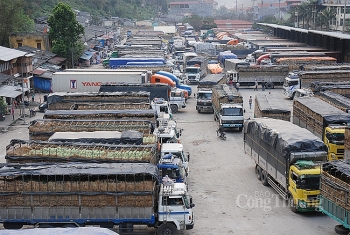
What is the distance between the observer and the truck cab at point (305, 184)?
18.0 meters

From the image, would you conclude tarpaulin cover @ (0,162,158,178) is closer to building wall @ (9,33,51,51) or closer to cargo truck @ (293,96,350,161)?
cargo truck @ (293,96,350,161)

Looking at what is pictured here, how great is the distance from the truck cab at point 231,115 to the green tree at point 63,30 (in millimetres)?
31608

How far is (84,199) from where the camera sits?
1659 centimetres

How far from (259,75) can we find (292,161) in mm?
31320

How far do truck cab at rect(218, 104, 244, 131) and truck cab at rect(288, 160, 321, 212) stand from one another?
43.2 ft

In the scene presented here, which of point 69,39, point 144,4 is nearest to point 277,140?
point 69,39

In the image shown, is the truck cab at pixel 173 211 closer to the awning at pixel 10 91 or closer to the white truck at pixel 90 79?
the awning at pixel 10 91

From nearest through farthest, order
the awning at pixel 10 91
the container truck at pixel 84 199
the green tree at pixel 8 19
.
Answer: the container truck at pixel 84 199
the awning at pixel 10 91
the green tree at pixel 8 19

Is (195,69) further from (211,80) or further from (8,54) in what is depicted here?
(8,54)

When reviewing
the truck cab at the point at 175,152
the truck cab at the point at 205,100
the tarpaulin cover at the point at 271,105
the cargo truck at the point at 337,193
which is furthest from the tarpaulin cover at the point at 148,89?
the cargo truck at the point at 337,193

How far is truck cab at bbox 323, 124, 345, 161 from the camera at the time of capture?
22.5 m

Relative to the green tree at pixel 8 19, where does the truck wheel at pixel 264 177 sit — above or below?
below

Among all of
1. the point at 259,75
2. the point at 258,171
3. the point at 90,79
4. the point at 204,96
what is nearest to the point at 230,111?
the point at 204,96

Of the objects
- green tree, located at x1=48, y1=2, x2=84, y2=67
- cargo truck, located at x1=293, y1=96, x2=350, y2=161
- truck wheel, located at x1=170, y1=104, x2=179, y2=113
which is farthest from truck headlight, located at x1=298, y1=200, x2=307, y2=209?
green tree, located at x1=48, y1=2, x2=84, y2=67
